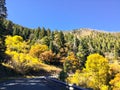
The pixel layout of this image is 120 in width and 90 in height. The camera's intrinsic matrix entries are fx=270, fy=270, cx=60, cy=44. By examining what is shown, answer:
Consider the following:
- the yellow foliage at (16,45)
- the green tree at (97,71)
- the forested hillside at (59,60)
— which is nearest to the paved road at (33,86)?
the forested hillside at (59,60)

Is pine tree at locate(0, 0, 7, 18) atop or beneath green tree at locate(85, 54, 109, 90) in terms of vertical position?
atop

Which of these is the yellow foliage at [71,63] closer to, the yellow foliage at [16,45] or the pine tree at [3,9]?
the yellow foliage at [16,45]

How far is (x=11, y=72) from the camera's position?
2827 inches

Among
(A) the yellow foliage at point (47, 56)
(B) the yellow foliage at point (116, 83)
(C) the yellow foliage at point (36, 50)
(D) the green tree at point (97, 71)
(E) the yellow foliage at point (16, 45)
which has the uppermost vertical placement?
(E) the yellow foliage at point (16, 45)

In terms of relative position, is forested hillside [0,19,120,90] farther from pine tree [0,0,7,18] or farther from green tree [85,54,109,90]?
pine tree [0,0,7,18]

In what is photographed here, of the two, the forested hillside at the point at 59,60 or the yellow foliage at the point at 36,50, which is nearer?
the forested hillside at the point at 59,60

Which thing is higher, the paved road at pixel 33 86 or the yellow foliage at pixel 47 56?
the yellow foliage at pixel 47 56

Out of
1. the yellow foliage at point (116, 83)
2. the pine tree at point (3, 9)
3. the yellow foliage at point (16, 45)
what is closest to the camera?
the pine tree at point (3, 9)

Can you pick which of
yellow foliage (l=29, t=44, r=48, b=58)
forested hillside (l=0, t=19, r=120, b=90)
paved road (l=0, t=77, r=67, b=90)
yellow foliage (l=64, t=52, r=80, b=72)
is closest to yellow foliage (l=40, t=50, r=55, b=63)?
forested hillside (l=0, t=19, r=120, b=90)

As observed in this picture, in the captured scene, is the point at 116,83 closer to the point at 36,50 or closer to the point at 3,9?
the point at 36,50

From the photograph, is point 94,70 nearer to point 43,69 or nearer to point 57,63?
point 43,69

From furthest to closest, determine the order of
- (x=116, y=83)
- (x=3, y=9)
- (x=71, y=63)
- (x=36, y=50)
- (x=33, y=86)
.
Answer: (x=36, y=50) < (x=71, y=63) < (x=116, y=83) < (x=3, y=9) < (x=33, y=86)

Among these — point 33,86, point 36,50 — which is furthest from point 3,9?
point 36,50

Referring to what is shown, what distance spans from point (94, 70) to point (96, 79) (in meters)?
3.33
